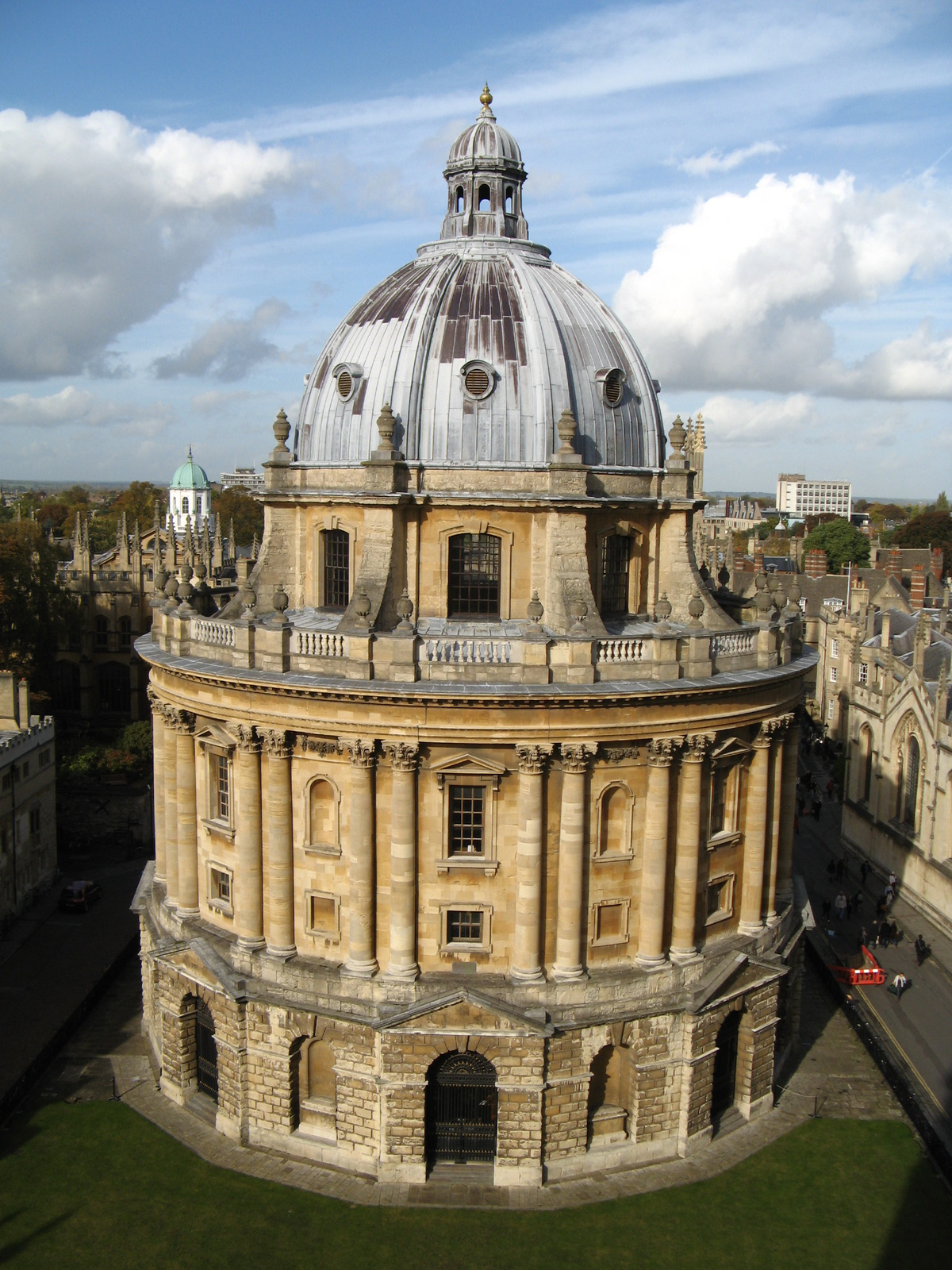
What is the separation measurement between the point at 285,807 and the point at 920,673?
33.8 meters

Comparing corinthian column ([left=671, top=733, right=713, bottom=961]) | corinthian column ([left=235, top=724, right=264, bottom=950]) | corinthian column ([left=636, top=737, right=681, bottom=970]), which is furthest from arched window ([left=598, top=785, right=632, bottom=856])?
corinthian column ([left=235, top=724, right=264, bottom=950])

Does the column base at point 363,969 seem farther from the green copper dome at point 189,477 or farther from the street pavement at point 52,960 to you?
the green copper dome at point 189,477

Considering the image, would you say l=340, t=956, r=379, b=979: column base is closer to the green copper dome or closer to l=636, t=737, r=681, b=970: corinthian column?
l=636, t=737, r=681, b=970: corinthian column

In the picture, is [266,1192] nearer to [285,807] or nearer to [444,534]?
[285,807]

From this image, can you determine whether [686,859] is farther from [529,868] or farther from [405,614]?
[405,614]

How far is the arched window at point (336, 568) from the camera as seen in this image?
111 feet

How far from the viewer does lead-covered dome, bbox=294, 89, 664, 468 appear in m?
32.3

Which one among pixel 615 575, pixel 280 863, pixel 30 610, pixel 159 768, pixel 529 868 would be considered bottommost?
pixel 280 863

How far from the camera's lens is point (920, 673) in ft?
170

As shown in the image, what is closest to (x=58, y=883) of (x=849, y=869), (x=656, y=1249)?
(x=656, y=1249)

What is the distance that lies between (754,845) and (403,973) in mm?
11100

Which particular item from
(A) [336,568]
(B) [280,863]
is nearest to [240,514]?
(A) [336,568]

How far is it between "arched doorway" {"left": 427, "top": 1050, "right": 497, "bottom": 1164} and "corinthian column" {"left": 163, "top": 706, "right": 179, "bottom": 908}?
32.9 ft

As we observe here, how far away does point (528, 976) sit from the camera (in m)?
29.4
